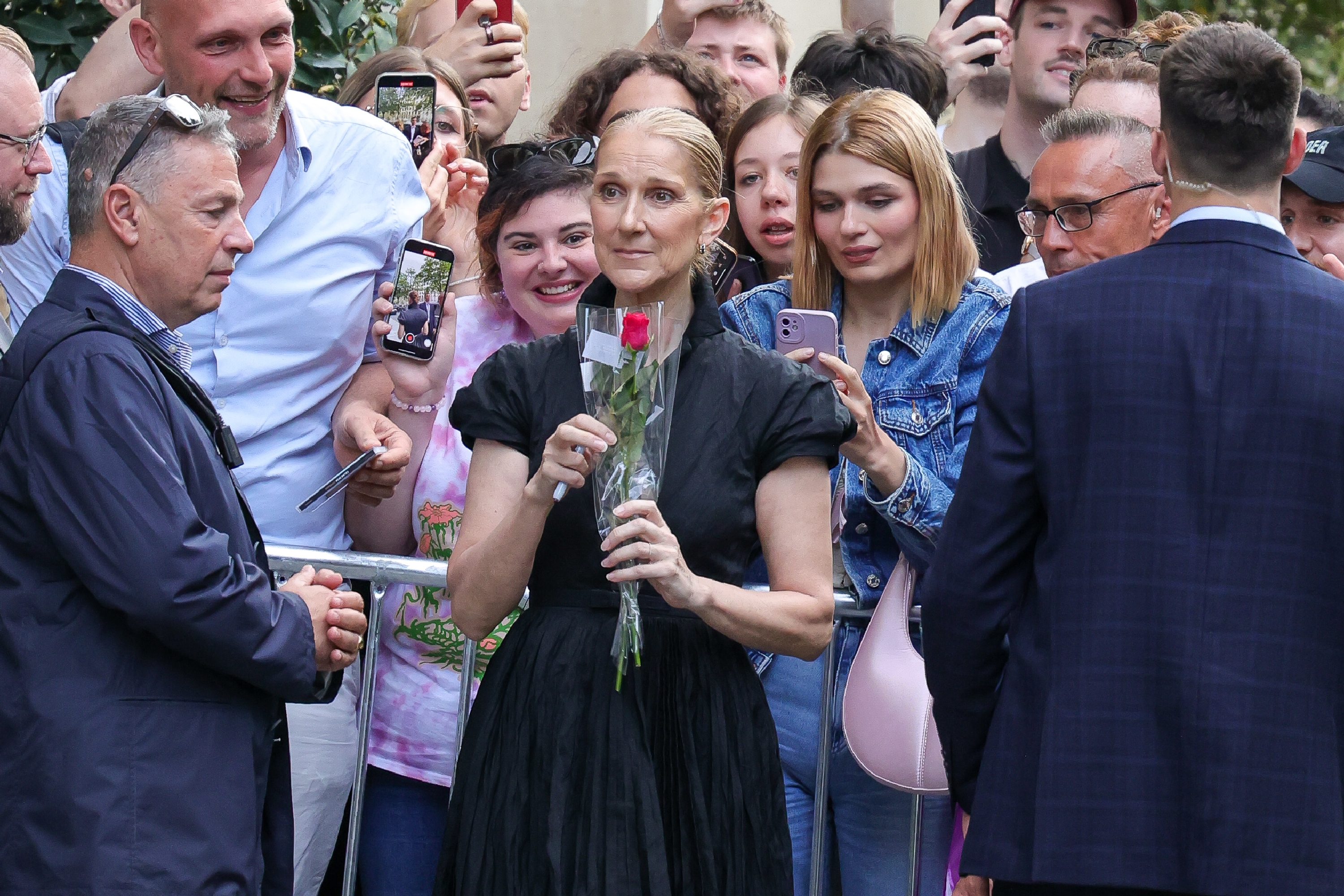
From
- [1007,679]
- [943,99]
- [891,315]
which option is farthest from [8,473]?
[943,99]

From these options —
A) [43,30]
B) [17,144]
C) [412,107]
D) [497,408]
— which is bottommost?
[497,408]

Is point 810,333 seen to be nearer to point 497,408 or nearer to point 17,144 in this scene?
point 497,408

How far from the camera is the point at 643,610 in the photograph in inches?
113

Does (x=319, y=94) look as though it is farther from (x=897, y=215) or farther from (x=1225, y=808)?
(x=1225, y=808)

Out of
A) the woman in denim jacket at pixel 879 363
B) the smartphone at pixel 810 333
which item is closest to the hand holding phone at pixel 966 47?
the woman in denim jacket at pixel 879 363

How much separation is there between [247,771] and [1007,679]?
1330mm

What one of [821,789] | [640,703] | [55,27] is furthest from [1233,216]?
[55,27]

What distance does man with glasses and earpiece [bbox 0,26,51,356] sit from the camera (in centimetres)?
340

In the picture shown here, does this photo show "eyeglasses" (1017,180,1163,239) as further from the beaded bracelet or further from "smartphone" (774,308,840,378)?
the beaded bracelet

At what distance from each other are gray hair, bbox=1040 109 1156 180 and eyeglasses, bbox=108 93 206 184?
214 centimetres

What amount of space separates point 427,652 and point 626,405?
1259mm

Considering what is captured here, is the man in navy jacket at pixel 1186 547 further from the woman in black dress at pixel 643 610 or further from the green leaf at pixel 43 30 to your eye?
the green leaf at pixel 43 30

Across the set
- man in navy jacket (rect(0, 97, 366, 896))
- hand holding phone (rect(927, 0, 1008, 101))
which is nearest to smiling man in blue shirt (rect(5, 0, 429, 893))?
man in navy jacket (rect(0, 97, 366, 896))

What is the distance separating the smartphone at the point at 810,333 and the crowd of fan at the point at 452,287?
0.27 feet
